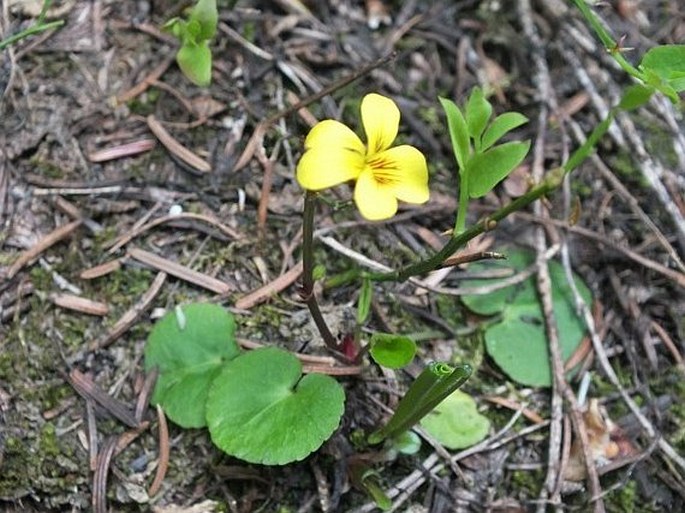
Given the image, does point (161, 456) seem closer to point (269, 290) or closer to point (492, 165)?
point (269, 290)

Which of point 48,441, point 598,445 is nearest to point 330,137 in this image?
point 48,441

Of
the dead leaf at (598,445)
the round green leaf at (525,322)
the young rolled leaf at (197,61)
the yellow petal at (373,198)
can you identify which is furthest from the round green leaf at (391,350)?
the young rolled leaf at (197,61)

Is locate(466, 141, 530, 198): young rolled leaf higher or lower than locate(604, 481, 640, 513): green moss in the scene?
higher

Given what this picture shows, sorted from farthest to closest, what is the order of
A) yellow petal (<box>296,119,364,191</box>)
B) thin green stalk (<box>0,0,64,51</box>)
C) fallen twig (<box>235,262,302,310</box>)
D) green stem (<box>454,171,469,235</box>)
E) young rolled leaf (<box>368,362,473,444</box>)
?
1. fallen twig (<box>235,262,302,310</box>)
2. thin green stalk (<box>0,0,64,51</box>)
3. green stem (<box>454,171,469,235</box>)
4. young rolled leaf (<box>368,362,473,444</box>)
5. yellow petal (<box>296,119,364,191</box>)

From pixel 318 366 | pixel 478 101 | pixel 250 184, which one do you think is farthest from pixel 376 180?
pixel 250 184

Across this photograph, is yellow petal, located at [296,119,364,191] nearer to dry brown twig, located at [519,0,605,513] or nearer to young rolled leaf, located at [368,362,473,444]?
young rolled leaf, located at [368,362,473,444]

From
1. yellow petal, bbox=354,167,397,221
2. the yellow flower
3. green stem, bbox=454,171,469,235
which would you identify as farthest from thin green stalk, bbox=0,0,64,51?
green stem, bbox=454,171,469,235

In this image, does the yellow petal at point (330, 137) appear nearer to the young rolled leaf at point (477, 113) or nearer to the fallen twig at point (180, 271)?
the young rolled leaf at point (477, 113)

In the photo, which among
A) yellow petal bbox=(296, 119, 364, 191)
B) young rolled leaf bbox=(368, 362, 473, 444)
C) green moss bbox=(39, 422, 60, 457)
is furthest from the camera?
green moss bbox=(39, 422, 60, 457)
